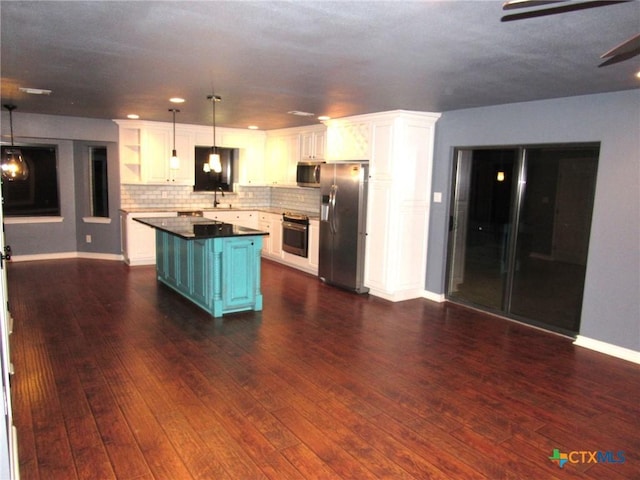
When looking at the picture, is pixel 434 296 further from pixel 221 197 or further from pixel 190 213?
pixel 221 197

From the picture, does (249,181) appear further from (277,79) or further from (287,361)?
(287,361)

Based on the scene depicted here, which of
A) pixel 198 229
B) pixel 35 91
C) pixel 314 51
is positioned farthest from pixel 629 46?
pixel 35 91

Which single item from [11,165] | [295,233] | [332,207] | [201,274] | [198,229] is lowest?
[201,274]

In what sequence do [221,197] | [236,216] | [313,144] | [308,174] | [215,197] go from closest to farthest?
[313,144] < [308,174] < [236,216] < [215,197] < [221,197]

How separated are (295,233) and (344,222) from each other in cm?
142

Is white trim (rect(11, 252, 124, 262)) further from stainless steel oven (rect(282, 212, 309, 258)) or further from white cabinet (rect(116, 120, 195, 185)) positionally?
stainless steel oven (rect(282, 212, 309, 258))

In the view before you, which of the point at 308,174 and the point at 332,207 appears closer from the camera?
the point at 332,207

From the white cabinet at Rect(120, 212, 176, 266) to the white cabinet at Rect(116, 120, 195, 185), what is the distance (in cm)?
62

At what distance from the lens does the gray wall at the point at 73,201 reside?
285 inches

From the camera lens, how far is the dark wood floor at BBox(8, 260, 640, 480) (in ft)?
8.34

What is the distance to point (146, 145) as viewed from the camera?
24.5 ft

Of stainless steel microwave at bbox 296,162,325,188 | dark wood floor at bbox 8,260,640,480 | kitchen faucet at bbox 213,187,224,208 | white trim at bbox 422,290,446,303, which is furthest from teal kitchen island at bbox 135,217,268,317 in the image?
kitchen faucet at bbox 213,187,224,208

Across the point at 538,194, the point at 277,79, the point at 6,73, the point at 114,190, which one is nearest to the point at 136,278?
the point at 114,190

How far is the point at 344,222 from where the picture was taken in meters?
6.19
